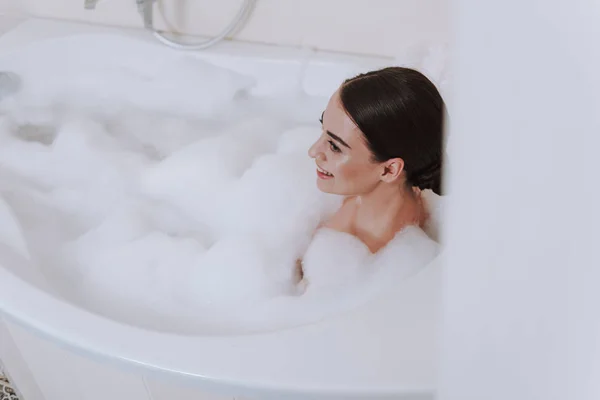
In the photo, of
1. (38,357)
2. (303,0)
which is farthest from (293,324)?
(303,0)

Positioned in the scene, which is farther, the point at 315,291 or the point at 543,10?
the point at 315,291

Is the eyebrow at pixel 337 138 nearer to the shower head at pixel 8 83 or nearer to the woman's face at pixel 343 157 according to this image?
the woman's face at pixel 343 157

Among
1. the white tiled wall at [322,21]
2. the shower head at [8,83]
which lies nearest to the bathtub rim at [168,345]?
the white tiled wall at [322,21]

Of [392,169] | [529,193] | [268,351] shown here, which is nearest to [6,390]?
[268,351]

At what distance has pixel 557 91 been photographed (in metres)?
0.24

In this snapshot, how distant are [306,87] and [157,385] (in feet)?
2.70

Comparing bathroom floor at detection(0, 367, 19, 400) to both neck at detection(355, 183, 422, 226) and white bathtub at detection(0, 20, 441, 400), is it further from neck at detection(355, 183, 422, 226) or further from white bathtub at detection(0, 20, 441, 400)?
neck at detection(355, 183, 422, 226)

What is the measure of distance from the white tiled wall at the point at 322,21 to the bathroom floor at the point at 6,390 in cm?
94

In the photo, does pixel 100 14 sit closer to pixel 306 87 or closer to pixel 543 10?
pixel 306 87

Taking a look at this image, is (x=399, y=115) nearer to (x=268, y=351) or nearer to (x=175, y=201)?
(x=268, y=351)

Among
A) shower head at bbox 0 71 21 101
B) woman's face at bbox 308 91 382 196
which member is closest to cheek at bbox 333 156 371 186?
woman's face at bbox 308 91 382 196

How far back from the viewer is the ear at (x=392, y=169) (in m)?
0.83

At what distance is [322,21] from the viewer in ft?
4.66

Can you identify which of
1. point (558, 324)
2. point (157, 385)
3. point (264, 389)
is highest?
point (558, 324)
